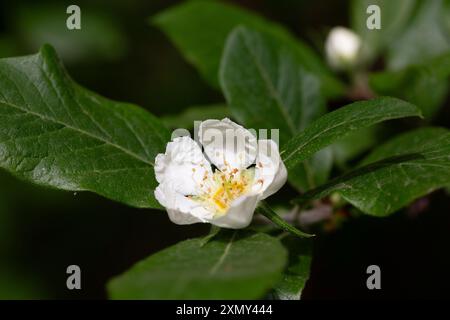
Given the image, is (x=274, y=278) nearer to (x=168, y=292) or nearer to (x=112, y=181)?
(x=168, y=292)

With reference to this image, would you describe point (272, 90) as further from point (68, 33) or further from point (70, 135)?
point (68, 33)

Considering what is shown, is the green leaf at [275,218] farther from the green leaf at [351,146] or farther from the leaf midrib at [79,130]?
the green leaf at [351,146]

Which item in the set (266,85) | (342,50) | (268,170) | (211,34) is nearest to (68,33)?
(211,34)

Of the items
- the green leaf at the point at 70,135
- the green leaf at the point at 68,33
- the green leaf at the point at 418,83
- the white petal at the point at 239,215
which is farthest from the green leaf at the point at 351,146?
the green leaf at the point at 68,33

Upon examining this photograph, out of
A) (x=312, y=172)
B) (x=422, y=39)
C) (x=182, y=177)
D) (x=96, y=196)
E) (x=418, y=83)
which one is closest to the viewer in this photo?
(x=182, y=177)

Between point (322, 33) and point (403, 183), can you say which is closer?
point (403, 183)

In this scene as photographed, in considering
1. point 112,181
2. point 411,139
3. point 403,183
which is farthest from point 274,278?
point 411,139
